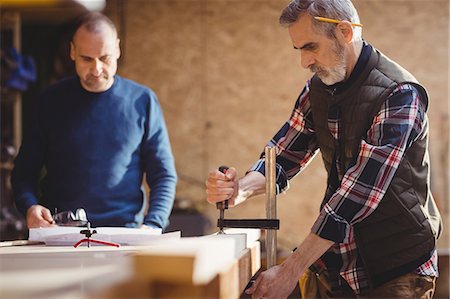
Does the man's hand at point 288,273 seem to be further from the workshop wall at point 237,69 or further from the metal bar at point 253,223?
the workshop wall at point 237,69

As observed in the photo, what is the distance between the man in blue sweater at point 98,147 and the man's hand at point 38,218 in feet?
0.66

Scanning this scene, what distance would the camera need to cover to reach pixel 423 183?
7.44ft

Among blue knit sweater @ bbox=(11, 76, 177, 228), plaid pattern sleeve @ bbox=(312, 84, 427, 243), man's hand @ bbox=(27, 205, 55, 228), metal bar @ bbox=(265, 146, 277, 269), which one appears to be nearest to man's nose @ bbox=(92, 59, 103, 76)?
blue knit sweater @ bbox=(11, 76, 177, 228)

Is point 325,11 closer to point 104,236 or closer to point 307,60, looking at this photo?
point 307,60

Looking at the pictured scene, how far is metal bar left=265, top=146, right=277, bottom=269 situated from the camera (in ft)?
7.13

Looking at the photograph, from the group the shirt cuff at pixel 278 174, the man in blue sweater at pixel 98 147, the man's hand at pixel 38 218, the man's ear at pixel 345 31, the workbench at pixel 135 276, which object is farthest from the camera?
the man in blue sweater at pixel 98 147

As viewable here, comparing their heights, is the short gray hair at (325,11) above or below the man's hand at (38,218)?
above

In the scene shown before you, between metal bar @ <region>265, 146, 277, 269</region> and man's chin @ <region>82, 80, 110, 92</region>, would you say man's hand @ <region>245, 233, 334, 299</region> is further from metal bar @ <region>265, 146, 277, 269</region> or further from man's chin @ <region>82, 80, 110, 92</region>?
man's chin @ <region>82, 80, 110, 92</region>

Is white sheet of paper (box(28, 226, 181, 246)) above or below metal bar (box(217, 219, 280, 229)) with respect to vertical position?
below

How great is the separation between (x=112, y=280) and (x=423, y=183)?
1.35 metres

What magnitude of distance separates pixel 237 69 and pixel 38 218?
458 centimetres

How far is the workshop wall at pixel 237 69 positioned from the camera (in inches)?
277

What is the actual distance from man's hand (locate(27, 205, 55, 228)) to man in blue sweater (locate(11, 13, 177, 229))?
0.66ft

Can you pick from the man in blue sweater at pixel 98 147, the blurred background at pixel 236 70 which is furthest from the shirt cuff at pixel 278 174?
the blurred background at pixel 236 70
